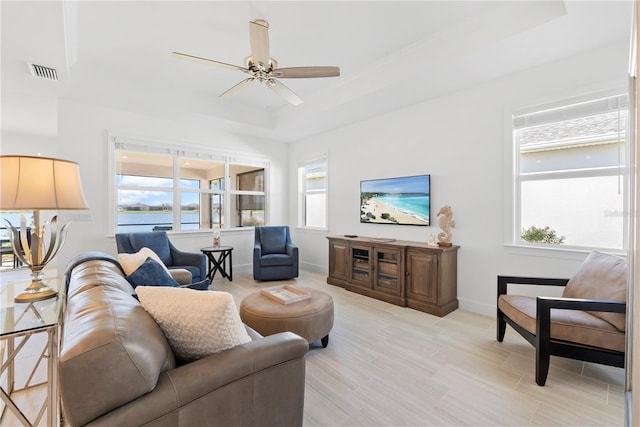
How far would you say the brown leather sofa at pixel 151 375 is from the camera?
0.84m

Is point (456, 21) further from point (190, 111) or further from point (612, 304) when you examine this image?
point (190, 111)

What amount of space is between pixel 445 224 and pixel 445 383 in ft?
6.57

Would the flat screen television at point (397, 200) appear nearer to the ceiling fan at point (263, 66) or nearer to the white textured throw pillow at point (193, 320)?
the ceiling fan at point (263, 66)

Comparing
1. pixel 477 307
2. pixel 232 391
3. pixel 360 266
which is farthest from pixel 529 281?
pixel 232 391

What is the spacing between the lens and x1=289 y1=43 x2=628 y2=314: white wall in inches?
114

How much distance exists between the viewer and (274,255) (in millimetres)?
5051

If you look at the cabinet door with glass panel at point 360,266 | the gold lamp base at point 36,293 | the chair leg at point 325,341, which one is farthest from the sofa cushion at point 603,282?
the gold lamp base at point 36,293

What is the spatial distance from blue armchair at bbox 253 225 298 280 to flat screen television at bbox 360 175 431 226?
1.43 meters

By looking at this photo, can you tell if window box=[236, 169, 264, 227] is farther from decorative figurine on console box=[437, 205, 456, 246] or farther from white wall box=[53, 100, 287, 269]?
decorative figurine on console box=[437, 205, 456, 246]

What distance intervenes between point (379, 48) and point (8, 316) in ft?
12.4

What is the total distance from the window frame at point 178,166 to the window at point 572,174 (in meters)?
4.55

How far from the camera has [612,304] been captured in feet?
6.33

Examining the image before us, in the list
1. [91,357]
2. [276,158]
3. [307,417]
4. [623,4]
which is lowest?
[307,417]

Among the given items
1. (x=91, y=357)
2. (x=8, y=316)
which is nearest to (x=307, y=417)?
(x=91, y=357)
